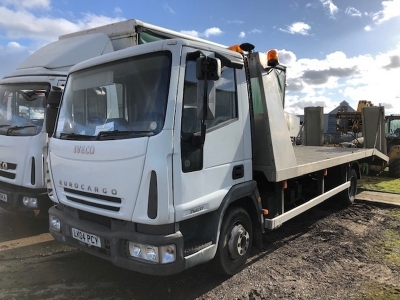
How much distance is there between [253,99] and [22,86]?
3671 mm

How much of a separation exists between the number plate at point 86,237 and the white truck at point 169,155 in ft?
0.04

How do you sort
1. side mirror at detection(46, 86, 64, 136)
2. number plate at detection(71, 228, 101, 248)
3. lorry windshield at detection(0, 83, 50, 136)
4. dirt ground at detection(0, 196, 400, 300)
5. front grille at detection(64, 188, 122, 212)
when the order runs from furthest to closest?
lorry windshield at detection(0, 83, 50, 136)
side mirror at detection(46, 86, 64, 136)
dirt ground at detection(0, 196, 400, 300)
number plate at detection(71, 228, 101, 248)
front grille at detection(64, 188, 122, 212)

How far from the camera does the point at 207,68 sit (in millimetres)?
2904

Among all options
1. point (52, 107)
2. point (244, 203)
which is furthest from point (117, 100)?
point (244, 203)

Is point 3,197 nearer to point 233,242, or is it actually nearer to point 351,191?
point 233,242

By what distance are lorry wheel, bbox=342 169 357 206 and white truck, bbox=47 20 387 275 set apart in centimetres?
331

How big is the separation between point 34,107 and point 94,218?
2.63 meters

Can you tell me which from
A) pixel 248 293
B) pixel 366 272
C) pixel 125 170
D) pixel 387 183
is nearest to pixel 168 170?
pixel 125 170

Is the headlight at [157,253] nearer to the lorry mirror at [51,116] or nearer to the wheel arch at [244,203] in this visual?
the wheel arch at [244,203]

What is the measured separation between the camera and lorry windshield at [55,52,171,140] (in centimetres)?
302

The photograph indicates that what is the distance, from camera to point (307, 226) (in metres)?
5.80

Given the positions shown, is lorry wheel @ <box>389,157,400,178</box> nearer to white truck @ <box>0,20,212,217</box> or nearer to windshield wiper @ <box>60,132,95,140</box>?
white truck @ <box>0,20,212,217</box>

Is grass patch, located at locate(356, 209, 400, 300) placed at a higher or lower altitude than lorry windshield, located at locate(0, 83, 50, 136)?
lower

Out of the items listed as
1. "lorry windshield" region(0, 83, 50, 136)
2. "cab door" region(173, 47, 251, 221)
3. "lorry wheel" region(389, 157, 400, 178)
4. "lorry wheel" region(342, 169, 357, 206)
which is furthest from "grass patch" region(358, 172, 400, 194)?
"lorry windshield" region(0, 83, 50, 136)
